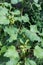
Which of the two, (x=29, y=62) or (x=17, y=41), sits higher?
(x=17, y=41)

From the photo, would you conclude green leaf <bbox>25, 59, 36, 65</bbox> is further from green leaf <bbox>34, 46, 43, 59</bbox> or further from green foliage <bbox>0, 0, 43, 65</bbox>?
green leaf <bbox>34, 46, 43, 59</bbox>

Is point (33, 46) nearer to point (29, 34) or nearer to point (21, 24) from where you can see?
point (29, 34)

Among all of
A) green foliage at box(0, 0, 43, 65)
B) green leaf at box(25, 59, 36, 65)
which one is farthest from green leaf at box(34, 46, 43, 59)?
green leaf at box(25, 59, 36, 65)

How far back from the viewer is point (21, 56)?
2.52m

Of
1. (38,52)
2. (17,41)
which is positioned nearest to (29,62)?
(38,52)

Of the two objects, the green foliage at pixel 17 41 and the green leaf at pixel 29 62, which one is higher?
the green foliage at pixel 17 41

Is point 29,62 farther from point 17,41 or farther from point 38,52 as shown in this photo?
point 17,41

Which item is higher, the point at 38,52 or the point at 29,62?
the point at 38,52

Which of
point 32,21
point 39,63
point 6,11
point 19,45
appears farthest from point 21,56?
point 32,21

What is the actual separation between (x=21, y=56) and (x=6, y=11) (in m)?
0.54

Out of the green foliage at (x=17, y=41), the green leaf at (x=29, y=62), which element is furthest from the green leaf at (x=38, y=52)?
the green leaf at (x=29, y=62)

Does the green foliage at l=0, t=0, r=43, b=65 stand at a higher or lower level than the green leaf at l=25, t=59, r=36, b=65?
higher

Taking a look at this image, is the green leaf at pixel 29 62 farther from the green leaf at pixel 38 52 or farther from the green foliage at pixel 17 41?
the green leaf at pixel 38 52

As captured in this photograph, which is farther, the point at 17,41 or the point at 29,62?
the point at 17,41
